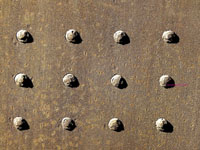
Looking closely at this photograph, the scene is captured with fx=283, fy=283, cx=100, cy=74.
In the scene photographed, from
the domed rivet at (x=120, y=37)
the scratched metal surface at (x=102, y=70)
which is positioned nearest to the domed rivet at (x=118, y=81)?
the scratched metal surface at (x=102, y=70)

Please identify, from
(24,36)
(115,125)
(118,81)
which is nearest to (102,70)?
(118,81)

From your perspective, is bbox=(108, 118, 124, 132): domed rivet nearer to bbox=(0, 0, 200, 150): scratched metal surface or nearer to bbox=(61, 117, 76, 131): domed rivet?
bbox=(0, 0, 200, 150): scratched metal surface

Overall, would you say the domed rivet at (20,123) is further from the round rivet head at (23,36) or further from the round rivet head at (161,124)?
the round rivet head at (161,124)

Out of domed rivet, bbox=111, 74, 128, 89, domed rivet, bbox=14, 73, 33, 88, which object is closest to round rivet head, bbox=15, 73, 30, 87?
domed rivet, bbox=14, 73, 33, 88

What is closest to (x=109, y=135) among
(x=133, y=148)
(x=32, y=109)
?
(x=133, y=148)

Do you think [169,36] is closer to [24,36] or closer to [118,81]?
[118,81]
